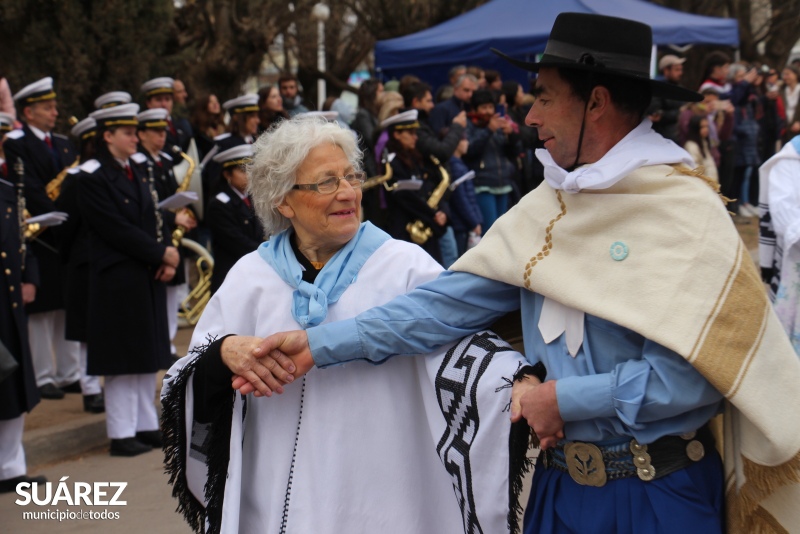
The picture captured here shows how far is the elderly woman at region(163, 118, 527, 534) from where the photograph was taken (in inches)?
129

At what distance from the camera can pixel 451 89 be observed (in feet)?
43.8

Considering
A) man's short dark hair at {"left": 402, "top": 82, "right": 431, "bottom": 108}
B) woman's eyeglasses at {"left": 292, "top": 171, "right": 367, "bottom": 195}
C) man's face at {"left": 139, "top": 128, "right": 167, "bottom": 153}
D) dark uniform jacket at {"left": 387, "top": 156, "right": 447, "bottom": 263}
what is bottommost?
dark uniform jacket at {"left": 387, "top": 156, "right": 447, "bottom": 263}

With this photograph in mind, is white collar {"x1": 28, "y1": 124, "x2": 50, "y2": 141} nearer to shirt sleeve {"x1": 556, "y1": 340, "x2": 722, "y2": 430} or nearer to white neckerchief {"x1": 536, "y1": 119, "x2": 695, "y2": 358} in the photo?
white neckerchief {"x1": 536, "y1": 119, "x2": 695, "y2": 358}

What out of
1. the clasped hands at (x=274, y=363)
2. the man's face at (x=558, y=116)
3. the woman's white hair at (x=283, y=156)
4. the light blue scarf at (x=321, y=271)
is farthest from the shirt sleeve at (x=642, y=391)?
the woman's white hair at (x=283, y=156)

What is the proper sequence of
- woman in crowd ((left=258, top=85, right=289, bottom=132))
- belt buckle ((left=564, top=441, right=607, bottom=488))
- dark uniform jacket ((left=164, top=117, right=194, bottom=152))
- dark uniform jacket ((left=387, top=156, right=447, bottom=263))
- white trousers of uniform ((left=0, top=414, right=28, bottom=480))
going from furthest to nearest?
woman in crowd ((left=258, top=85, right=289, bottom=132)) → dark uniform jacket ((left=164, top=117, right=194, bottom=152)) → dark uniform jacket ((left=387, top=156, right=447, bottom=263)) → white trousers of uniform ((left=0, top=414, right=28, bottom=480)) → belt buckle ((left=564, top=441, right=607, bottom=488))

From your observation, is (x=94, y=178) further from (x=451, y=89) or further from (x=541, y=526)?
(x=451, y=89)

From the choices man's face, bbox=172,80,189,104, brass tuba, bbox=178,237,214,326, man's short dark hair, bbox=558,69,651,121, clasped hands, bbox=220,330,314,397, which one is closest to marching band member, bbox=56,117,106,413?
brass tuba, bbox=178,237,214,326

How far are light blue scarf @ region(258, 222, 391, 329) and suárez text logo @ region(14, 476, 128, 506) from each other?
10.8ft

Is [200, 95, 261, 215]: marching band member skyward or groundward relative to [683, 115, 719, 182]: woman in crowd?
skyward

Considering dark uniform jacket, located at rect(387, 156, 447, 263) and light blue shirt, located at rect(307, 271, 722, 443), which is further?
dark uniform jacket, located at rect(387, 156, 447, 263)

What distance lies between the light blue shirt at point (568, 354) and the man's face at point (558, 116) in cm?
39

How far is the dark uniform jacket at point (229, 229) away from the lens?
741cm

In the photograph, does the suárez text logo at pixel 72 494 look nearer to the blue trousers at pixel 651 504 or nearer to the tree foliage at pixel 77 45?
the blue trousers at pixel 651 504

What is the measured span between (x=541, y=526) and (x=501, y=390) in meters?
0.38
